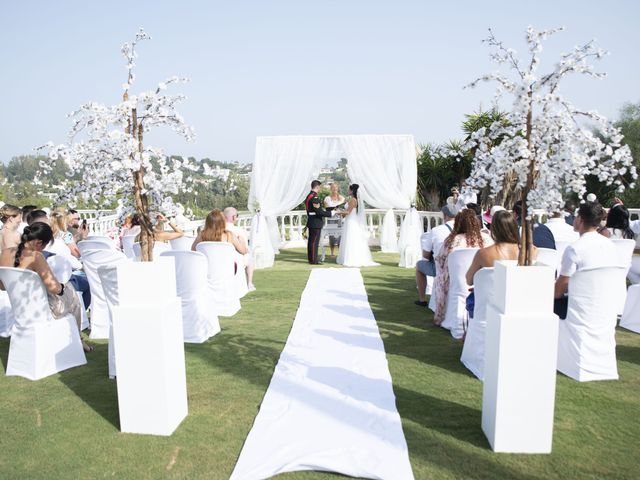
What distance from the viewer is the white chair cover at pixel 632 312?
5.09 meters

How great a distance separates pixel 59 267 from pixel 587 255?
4.28 m

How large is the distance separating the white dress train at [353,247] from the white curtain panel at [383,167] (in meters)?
1.93

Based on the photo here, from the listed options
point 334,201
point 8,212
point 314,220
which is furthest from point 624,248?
point 334,201

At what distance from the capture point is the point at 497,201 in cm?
1350

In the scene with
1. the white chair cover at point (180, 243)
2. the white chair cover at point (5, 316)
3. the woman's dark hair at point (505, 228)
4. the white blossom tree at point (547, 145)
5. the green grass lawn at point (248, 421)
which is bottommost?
the green grass lawn at point (248, 421)

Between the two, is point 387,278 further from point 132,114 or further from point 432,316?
point 132,114

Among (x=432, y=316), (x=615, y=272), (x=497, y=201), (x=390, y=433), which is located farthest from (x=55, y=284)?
(x=497, y=201)

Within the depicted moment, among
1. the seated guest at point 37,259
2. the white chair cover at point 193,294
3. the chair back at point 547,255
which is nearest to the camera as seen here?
the seated guest at point 37,259

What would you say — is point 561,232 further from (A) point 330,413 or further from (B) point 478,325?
(A) point 330,413

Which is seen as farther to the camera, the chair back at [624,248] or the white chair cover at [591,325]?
the chair back at [624,248]

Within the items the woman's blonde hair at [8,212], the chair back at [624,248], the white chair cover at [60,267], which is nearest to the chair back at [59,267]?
the white chair cover at [60,267]

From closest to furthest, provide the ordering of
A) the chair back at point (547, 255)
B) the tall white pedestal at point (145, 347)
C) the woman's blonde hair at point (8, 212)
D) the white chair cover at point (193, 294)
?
the tall white pedestal at point (145, 347) → the chair back at point (547, 255) → the white chair cover at point (193, 294) → the woman's blonde hair at point (8, 212)

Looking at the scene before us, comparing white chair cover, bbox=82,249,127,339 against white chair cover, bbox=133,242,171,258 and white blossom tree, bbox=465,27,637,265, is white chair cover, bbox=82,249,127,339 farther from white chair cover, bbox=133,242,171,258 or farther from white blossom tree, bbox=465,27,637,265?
white blossom tree, bbox=465,27,637,265

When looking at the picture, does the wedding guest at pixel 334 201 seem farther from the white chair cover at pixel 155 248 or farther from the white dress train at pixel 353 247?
the white chair cover at pixel 155 248
